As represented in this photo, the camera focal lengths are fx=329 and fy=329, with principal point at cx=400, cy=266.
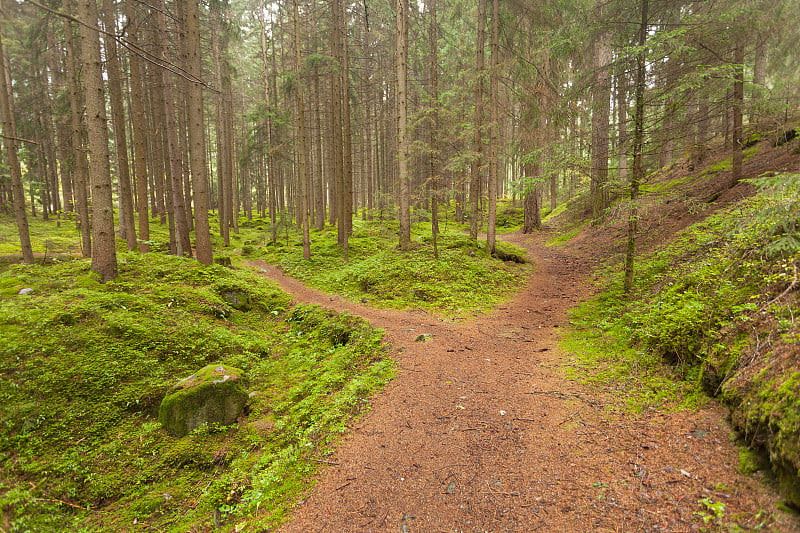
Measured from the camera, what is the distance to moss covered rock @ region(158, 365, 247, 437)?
511cm

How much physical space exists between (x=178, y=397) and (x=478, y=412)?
4.68m

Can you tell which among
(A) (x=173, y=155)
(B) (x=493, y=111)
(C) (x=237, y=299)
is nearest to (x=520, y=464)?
(C) (x=237, y=299)

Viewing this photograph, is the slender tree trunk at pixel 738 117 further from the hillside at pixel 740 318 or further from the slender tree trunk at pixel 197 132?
the slender tree trunk at pixel 197 132

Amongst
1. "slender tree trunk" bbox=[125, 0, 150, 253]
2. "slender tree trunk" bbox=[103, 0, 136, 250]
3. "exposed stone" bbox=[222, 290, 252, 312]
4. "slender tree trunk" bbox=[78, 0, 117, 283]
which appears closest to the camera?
"slender tree trunk" bbox=[78, 0, 117, 283]

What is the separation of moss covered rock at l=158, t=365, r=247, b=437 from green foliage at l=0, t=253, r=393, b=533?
18cm

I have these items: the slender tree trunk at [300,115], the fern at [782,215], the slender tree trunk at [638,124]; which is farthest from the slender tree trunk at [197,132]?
the fern at [782,215]

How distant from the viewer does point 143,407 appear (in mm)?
5387

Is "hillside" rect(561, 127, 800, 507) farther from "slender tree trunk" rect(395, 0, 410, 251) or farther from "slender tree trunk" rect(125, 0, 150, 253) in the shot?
"slender tree trunk" rect(125, 0, 150, 253)

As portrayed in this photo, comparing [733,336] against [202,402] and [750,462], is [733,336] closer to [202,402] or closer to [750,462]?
[750,462]

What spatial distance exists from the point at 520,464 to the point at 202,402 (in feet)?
15.7

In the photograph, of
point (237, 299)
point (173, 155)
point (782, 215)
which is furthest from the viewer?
point (173, 155)

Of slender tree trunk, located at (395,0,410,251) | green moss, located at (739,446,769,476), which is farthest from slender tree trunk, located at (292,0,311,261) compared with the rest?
green moss, located at (739,446,769,476)

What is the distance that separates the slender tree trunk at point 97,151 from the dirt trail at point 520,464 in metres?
8.17

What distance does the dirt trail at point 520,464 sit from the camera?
296 cm
